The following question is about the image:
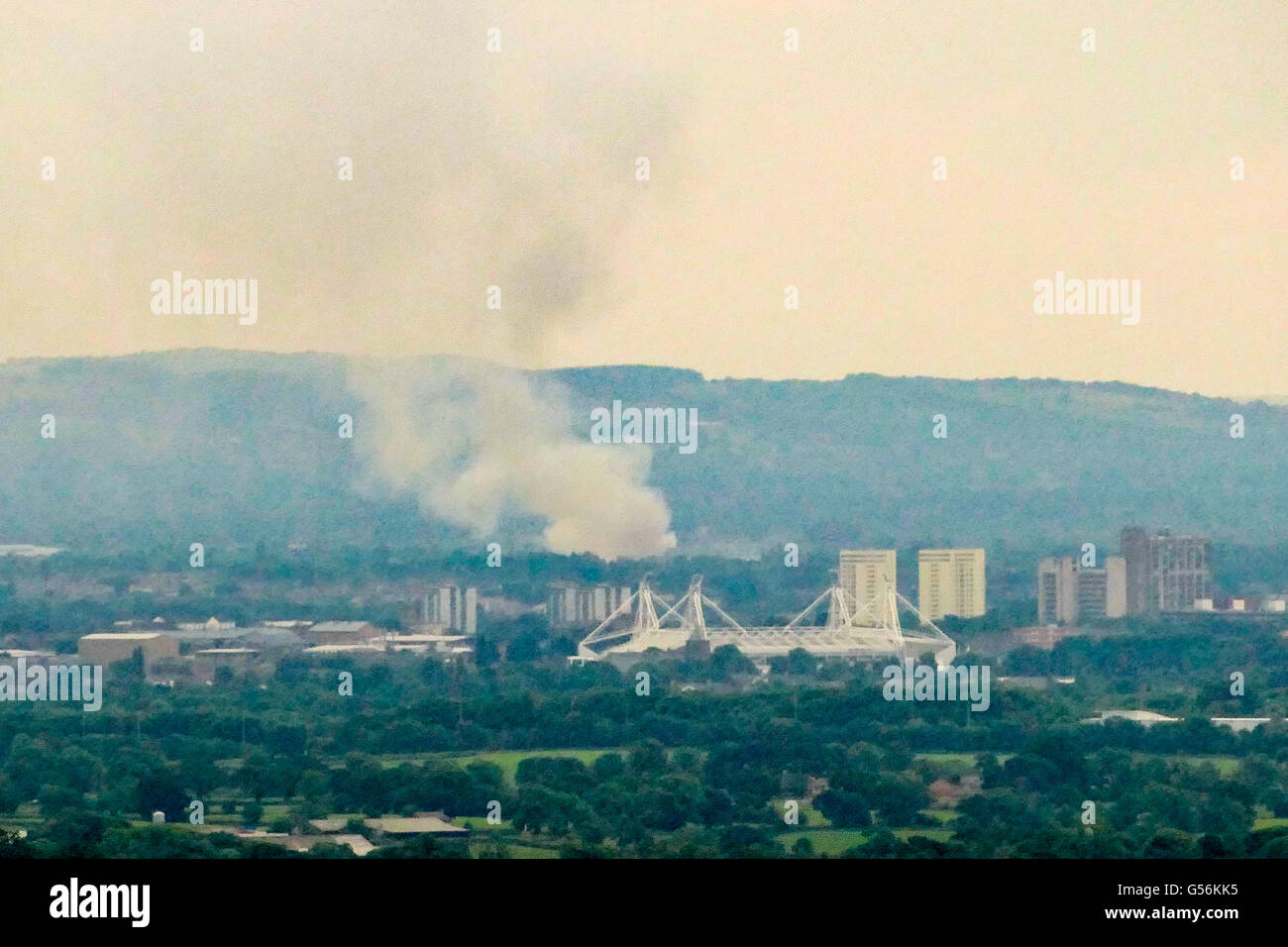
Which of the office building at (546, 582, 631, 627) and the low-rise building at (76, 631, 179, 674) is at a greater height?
the office building at (546, 582, 631, 627)

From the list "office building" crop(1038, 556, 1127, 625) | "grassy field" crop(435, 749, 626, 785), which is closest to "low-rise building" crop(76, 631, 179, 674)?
"grassy field" crop(435, 749, 626, 785)

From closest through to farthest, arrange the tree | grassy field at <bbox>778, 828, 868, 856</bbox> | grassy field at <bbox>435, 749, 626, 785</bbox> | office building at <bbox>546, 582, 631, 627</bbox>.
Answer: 1. grassy field at <bbox>778, 828, 868, 856</bbox>
2. the tree
3. grassy field at <bbox>435, 749, 626, 785</bbox>
4. office building at <bbox>546, 582, 631, 627</bbox>

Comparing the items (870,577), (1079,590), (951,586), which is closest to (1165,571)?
(1079,590)

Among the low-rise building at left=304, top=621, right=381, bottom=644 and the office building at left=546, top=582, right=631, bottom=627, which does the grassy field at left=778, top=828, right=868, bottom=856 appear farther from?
the low-rise building at left=304, top=621, right=381, bottom=644

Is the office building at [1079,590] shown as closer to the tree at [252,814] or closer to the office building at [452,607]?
the office building at [452,607]

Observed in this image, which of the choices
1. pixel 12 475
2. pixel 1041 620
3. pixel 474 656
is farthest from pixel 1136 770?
pixel 12 475

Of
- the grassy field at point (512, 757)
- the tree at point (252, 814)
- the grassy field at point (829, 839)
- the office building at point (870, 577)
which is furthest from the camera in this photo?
the office building at point (870, 577)

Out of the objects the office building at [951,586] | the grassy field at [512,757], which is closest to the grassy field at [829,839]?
the grassy field at [512,757]

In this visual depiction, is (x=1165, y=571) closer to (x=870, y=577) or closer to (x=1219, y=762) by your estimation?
(x=1219, y=762)
